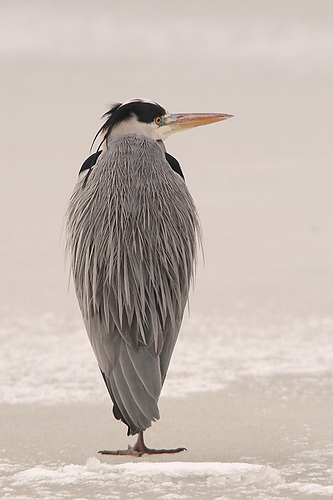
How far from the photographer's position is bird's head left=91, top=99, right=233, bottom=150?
191 centimetres

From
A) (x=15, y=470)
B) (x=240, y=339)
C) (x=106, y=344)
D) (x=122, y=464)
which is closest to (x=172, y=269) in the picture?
(x=106, y=344)

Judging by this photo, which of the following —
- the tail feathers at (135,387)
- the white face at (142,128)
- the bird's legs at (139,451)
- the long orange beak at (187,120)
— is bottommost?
the bird's legs at (139,451)

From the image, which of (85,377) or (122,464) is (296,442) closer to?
(122,464)

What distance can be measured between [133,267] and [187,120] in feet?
1.89

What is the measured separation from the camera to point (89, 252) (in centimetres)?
175

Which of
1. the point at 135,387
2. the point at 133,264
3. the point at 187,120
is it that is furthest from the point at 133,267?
the point at 187,120

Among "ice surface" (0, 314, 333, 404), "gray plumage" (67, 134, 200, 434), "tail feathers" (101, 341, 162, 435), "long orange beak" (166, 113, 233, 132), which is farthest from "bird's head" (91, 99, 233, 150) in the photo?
"ice surface" (0, 314, 333, 404)

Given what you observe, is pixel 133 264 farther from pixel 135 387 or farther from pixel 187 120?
pixel 187 120

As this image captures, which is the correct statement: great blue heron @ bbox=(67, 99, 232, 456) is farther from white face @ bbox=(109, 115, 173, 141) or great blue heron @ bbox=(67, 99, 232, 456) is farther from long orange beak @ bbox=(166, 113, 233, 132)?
long orange beak @ bbox=(166, 113, 233, 132)

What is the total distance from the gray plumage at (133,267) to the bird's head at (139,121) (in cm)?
11

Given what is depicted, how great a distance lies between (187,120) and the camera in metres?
2.08

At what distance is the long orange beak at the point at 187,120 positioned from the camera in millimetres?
2041

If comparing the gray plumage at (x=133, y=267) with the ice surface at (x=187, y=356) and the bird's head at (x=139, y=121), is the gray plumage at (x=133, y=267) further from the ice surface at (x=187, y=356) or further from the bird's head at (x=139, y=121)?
the ice surface at (x=187, y=356)

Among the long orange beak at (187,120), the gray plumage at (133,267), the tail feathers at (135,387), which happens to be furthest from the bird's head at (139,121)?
the tail feathers at (135,387)
